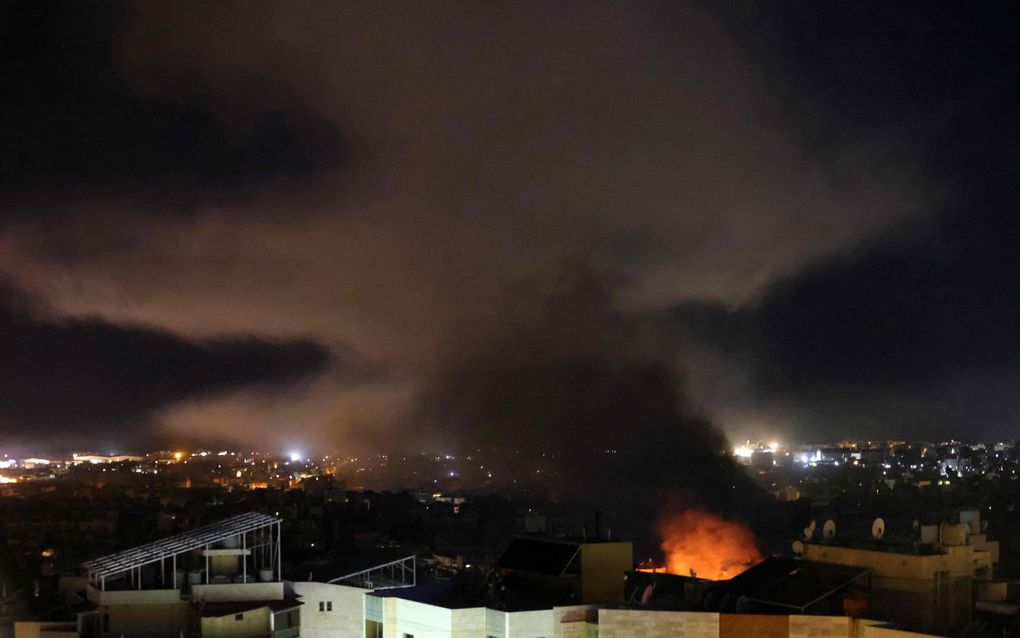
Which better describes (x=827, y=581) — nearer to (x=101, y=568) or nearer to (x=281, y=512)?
(x=101, y=568)

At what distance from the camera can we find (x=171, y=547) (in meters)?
30.0

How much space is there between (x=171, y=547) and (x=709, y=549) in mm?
38116

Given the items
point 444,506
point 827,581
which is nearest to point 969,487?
point 444,506

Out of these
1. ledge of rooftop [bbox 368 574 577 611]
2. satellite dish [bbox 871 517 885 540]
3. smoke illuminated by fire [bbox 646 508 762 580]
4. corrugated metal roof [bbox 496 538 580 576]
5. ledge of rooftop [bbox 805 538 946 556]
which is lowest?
smoke illuminated by fire [bbox 646 508 762 580]

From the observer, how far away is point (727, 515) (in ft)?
312

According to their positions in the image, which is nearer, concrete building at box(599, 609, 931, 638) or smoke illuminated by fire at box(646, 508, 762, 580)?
concrete building at box(599, 609, 931, 638)

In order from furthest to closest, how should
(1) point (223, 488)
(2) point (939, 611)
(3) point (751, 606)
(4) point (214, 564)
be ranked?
1. (1) point (223, 488)
2. (4) point (214, 564)
3. (2) point (939, 611)
4. (3) point (751, 606)

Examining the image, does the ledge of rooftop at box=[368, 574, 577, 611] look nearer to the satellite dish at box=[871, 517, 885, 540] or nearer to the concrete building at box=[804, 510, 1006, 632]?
the concrete building at box=[804, 510, 1006, 632]

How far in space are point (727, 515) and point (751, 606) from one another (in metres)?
71.6

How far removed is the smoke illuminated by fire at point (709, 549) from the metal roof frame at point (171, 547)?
2312 cm

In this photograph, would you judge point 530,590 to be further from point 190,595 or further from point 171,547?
point 171,547

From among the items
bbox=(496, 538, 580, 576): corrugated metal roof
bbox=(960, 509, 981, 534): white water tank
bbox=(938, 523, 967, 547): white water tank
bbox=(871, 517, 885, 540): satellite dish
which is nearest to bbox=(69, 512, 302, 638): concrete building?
bbox=(496, 538, 580, 576): corrugated metal roof

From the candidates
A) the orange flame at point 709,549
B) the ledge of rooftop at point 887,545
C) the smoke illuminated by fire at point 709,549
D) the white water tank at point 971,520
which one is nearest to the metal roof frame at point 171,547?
the ledge of rooftop at point 887,545

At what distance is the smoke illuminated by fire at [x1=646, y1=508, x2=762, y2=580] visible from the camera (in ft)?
176
